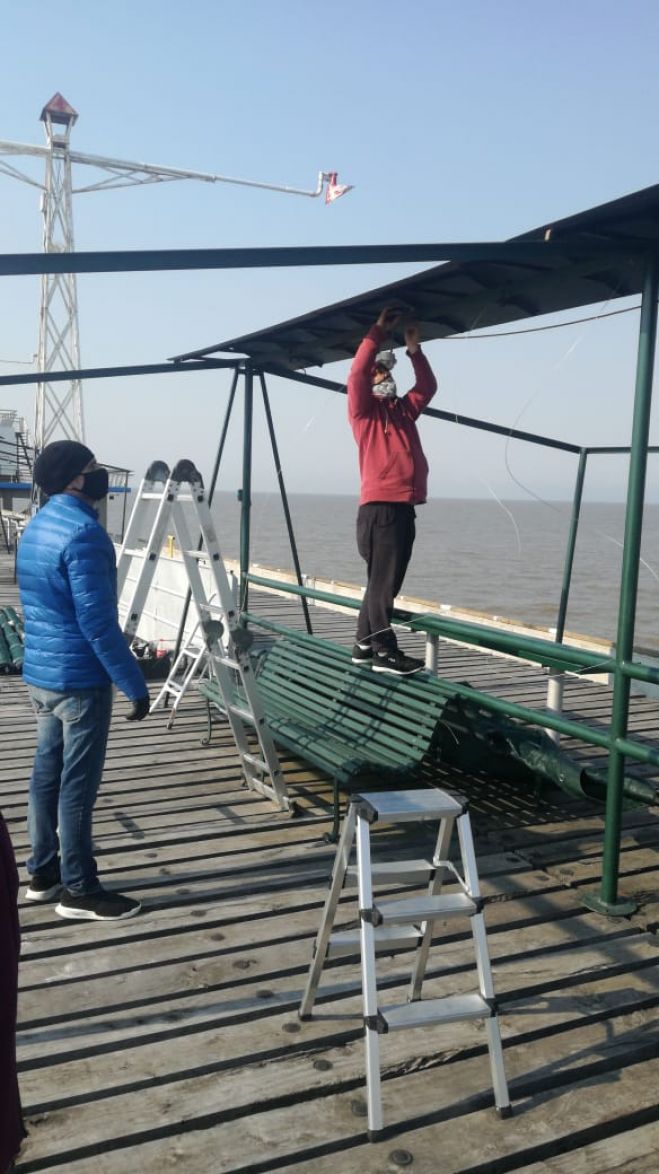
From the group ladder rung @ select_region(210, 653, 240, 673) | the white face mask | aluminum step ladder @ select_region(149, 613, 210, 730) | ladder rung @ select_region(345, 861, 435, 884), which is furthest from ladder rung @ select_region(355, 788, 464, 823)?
aluminum step ladder @ select_region(149, 613, 210, 730)

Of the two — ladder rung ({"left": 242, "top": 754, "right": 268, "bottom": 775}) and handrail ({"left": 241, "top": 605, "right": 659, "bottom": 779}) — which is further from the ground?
handrail ({"left": 241, "top": 605, "right": 659, "bottom": 779})

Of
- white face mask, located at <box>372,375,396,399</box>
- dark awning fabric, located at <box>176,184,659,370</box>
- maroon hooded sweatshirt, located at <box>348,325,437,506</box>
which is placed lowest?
maroon hooded sweatshirt, located at <box>348,325,437,506</box>

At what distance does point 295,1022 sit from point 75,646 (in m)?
1.84

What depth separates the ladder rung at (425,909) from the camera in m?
2.97

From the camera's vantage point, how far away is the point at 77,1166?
8.78ft

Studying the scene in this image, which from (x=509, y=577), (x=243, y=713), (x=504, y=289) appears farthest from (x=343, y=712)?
(x=509, y=577)

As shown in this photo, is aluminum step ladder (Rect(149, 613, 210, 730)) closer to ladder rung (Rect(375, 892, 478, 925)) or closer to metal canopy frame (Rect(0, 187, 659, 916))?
metal canopy frame (Rect(0, 187, 659, 916))

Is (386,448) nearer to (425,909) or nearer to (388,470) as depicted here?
(388,470)

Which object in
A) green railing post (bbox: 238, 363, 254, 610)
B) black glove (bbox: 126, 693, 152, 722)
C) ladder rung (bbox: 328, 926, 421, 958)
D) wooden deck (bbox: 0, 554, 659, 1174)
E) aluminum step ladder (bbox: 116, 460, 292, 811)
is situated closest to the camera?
wooden deck (bbox: 0, 554, 659, 1174)

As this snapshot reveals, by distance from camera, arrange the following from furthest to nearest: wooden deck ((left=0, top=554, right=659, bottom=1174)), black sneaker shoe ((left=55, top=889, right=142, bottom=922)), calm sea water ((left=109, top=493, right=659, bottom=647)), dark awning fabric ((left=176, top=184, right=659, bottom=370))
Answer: calm sea water ((left=109, top=493, right=659, bottom=647)), black sneaker shoe ((left=55, top=889, right=142, bottom=922)), dark awning fabric ((left=176, top=184, right=659, bottom=370)), wooden deck ((left=0, top=554, right=659, bottom=1174))

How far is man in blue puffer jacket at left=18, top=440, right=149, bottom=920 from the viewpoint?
4.13m

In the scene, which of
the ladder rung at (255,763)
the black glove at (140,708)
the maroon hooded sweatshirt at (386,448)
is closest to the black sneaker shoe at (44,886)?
the black glove at (140,708)

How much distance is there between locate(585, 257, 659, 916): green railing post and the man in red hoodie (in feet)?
5.78

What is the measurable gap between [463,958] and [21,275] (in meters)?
3.07
